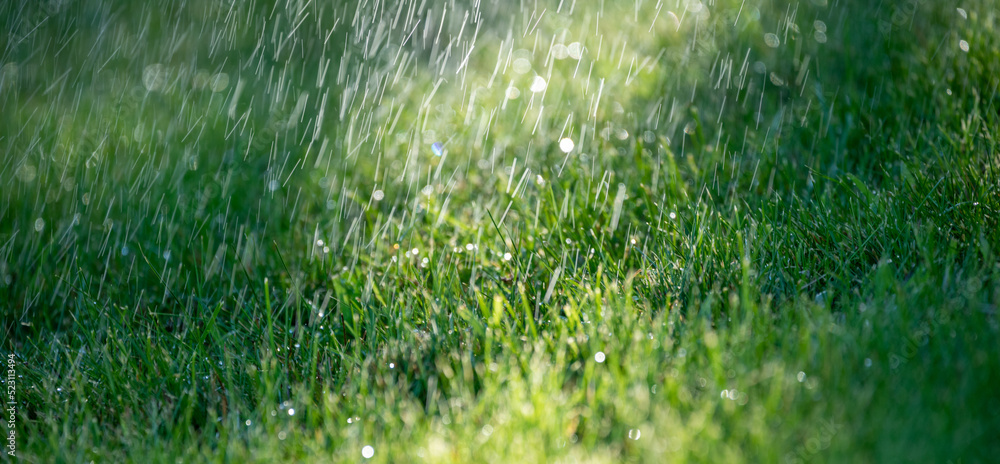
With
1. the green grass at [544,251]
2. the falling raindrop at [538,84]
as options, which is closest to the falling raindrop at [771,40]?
the green grass at [544,251]

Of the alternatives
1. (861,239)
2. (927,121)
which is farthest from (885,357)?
(927,121)

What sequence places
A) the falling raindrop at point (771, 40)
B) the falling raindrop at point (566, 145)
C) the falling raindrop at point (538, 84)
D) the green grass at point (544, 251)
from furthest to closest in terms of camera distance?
the falling raindrop at point (538, 84), the falling raindrop at point (771, 40), the falling raindrop at point (566, 145), the green grass at point (544, 251)

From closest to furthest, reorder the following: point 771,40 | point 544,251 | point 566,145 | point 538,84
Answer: point 544,251 → point 566,145 → point 771,40 → point 538,84

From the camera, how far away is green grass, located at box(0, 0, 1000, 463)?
5.16 ft

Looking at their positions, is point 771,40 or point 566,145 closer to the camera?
point 566,145

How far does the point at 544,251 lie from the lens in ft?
8.11

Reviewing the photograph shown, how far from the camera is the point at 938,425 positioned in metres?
1.35

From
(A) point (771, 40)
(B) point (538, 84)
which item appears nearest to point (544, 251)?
(B) point (538, 84)

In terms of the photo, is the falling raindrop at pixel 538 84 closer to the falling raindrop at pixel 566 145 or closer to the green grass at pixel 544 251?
the green grass at pixel 544 251

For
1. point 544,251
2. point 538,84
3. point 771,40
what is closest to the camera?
point 544,251

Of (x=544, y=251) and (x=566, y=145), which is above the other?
(x=566, y=145)

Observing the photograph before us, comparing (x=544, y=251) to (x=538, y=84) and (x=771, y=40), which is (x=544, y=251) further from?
(x=771, y=40)

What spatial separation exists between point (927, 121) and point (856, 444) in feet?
5.79

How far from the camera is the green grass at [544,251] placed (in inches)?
61.9
